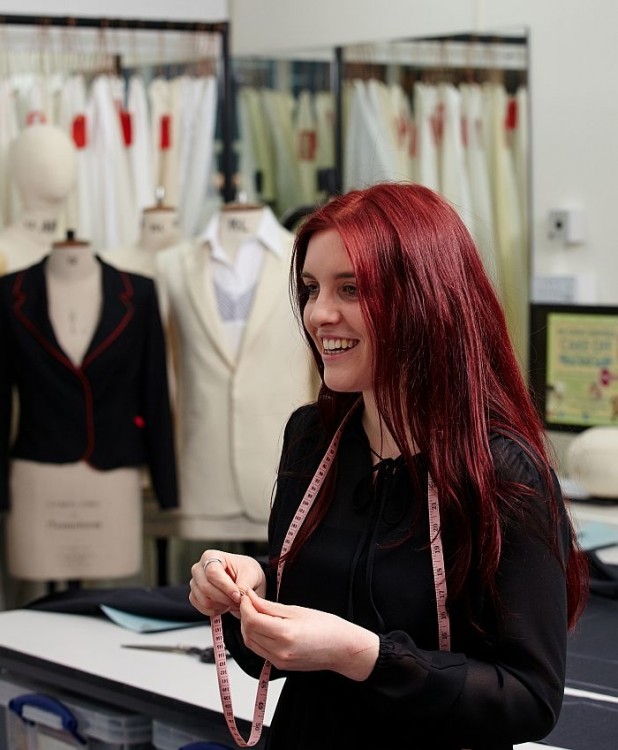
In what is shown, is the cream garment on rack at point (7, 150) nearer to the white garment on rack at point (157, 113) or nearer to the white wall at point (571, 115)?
the white garment on rack at point (157, 113)

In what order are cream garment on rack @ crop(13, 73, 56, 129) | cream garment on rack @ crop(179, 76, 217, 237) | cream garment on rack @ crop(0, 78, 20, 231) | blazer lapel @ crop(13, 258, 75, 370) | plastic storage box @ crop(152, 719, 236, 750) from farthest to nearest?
1. cream garment on rack @ crop(179, 76, 217, 237)
2. cream garment on rack @ crop(13, 73, 56, 129)
3. cream garment on rack @ crop(0, 78, 20, 231)
4. blazer lapel @ crop(13, 258, 75, 370)
5. plastic storage box @ crop(152, 719, 236, 750)

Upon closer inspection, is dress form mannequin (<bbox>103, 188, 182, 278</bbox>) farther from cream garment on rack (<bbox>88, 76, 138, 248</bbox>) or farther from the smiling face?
the smiling face

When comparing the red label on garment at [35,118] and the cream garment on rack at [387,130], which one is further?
the cream garment on rack at [387,130]

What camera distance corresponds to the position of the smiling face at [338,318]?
1438 millimetres

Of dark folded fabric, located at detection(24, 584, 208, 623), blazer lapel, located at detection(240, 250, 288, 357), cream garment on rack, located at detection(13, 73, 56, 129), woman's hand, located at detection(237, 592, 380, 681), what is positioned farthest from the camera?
cream garment on rack, located at detection(13, 73, 56, 129)

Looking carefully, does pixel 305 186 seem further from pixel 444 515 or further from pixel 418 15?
pixel 444 515

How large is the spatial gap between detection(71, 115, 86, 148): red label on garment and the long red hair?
3.14 meters

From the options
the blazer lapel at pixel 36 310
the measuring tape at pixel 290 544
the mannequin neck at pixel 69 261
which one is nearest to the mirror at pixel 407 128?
the mannequin neck at pixel 69 261

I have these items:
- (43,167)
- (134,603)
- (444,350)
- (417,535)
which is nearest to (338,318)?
(444,350)

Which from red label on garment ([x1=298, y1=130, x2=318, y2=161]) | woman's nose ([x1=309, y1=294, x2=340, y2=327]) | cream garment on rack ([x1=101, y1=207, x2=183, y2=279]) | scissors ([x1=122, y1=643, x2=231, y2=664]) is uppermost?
red label on garment ([x1=298, y1=130, x2=318, y2=161])

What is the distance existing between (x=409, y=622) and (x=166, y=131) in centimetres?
337

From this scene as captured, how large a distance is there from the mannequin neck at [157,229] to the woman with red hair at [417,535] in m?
2.70

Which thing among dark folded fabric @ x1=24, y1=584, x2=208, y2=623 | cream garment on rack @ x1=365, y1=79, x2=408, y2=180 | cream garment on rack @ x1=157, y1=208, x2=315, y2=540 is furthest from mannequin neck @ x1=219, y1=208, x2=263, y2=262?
dark folded fabric @ x1=24, y1=584, x2=208, y2=623

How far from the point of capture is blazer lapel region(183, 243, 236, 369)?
3883mm
